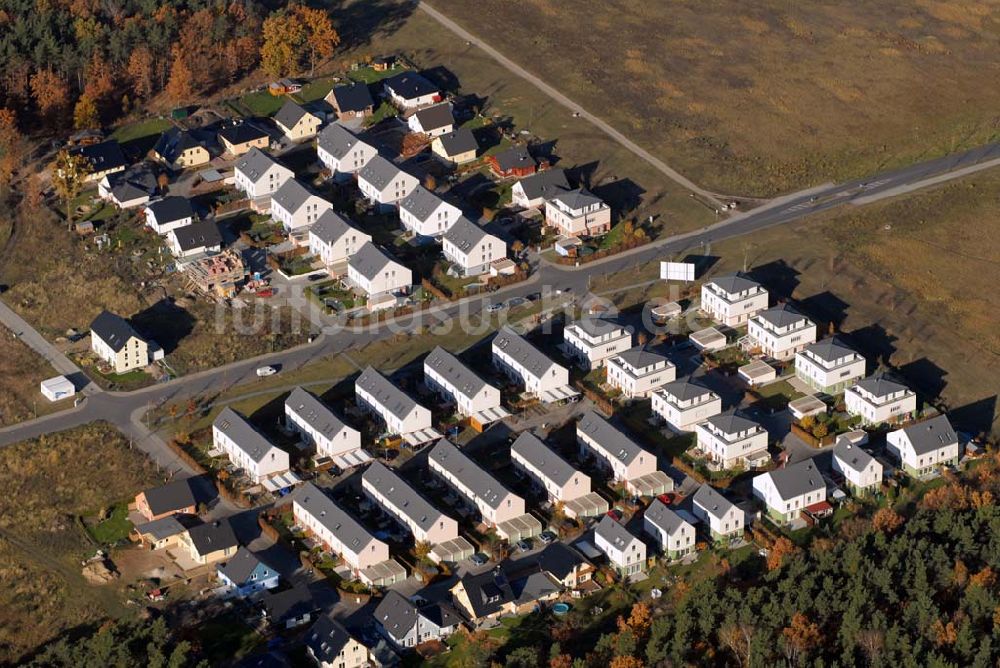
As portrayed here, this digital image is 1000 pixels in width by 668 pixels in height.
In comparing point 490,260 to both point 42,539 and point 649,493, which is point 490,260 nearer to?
point 649,493

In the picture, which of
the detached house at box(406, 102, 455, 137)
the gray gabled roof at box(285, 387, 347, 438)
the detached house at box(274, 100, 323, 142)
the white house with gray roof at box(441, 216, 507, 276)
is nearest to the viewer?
the gray gabled roof at box(285, 387, 347, 438)

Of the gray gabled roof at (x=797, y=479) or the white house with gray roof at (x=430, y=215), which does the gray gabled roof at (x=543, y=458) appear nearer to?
the gray gabled roof at (x=797, y=479)

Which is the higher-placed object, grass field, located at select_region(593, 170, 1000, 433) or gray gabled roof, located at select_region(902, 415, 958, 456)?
gray gabled roof, located at select_region(902, 415, 958, 456)

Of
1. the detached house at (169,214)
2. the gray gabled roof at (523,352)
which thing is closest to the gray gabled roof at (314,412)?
the gray gabled roof at (523,352)

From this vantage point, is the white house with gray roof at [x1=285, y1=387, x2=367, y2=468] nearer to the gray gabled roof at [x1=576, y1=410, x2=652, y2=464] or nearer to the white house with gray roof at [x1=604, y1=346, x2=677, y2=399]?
the gray gabled roof at [x1=576, y1=410, x2=652, y2=464]

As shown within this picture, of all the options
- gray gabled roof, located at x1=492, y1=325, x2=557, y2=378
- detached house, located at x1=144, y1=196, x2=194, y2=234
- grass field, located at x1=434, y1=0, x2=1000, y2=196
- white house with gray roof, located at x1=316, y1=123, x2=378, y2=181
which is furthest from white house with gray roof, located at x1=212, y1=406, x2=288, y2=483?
grass field, located at x1=434, y1=0, x2=1000, y2=196

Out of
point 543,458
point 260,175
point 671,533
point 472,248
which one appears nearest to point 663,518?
point 671,533

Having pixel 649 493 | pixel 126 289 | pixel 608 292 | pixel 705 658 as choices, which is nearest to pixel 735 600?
pixel 705 658
